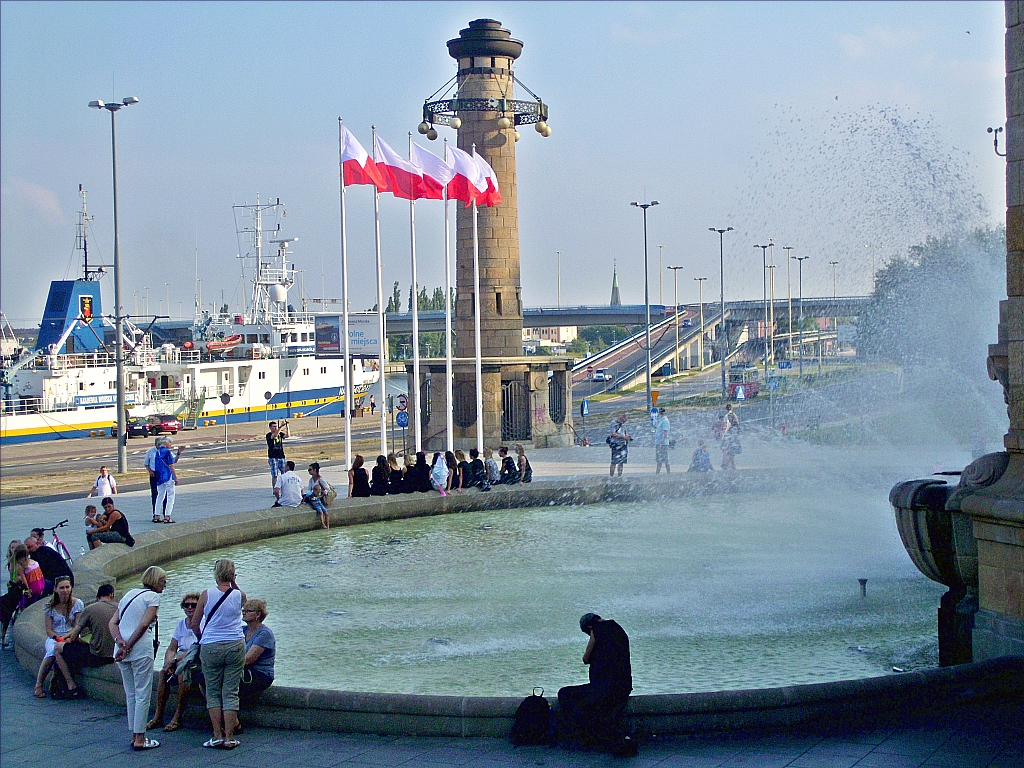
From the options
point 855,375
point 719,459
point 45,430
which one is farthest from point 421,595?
point 45,430

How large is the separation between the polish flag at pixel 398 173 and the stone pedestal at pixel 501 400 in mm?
7892

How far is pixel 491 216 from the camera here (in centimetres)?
3591

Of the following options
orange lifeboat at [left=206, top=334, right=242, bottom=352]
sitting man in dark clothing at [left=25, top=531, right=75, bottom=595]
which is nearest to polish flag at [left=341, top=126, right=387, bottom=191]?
sitting man in dark clothing at [left=25, top=531, right=75, bottom=595]

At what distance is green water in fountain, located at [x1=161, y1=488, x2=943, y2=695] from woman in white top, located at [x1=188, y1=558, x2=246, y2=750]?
191cm

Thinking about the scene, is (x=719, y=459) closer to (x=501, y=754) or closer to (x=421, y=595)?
(x=421, y=595)

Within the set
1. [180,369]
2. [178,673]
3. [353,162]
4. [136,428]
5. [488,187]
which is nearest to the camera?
[178,673]

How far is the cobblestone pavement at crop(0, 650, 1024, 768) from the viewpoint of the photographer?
7523 millimetres

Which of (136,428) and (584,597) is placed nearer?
(584,597)

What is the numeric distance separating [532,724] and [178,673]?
2.83 meters

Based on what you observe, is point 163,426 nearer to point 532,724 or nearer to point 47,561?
point 47,561

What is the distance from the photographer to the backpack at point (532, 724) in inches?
313

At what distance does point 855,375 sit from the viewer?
40.6 m

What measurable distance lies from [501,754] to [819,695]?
2.31 meters

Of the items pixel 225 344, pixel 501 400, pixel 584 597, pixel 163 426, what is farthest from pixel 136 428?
pixel 584 597
